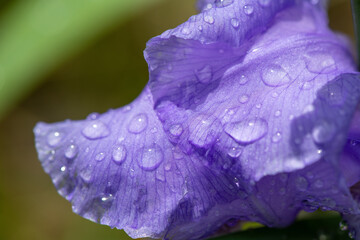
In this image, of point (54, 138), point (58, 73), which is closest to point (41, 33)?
point (58, 73)

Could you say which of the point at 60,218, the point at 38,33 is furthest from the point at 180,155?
the point at 60,218

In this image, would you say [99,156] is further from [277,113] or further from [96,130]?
[277,113]

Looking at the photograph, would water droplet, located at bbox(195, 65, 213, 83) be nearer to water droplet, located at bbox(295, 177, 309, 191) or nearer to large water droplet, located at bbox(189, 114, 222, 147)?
large water droplet, located at bbox(189, 114, 222, 147)

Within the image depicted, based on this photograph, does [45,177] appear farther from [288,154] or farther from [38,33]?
[288,154]

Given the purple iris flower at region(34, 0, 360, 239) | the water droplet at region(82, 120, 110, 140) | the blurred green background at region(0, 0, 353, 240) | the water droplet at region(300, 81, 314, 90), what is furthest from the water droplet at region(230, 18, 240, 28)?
the blurred green background at region(0, 0, 353, 240)

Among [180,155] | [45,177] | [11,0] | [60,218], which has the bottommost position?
[60,218]

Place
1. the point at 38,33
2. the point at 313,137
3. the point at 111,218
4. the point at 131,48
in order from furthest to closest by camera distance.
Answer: the point at 131,48 → the point at 38,33 → the point at 111,218 → the point at 313,137

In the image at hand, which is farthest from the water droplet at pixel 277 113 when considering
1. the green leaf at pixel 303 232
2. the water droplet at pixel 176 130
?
the green leaf at pixel 303 232
